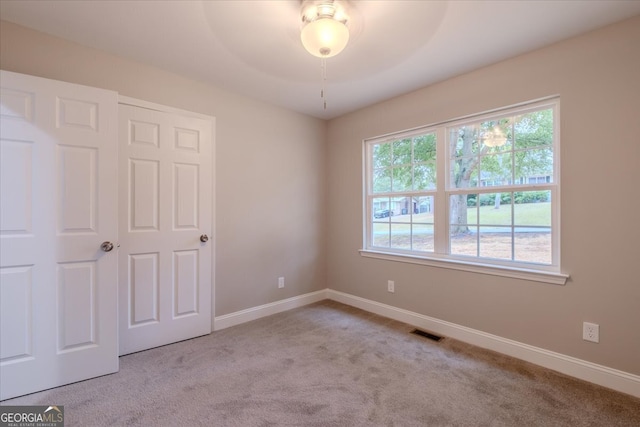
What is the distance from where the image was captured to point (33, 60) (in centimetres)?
202

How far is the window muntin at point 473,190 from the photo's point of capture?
226 centimetres

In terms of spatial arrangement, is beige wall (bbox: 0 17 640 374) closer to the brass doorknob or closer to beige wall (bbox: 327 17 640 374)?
beige wall (bbox: 327 17 640 374)

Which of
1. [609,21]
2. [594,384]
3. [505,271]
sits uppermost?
[609,21]

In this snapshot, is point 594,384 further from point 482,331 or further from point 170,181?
point 170,181

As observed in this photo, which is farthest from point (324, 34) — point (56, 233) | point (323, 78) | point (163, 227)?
point (56, 233)

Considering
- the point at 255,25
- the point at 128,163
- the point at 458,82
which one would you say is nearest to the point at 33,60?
the point at 128,163

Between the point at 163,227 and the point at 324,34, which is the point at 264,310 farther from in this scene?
the point at 324,34

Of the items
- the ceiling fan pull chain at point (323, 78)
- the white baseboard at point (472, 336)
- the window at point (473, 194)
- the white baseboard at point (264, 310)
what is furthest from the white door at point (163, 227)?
the window at point (473, 194)

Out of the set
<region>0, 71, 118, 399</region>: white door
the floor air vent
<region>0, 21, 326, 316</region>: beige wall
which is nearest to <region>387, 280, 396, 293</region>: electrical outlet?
the floor air vent

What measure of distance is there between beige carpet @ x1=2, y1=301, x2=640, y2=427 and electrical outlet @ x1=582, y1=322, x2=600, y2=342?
30 centimetres

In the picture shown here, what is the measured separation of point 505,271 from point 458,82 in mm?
1717

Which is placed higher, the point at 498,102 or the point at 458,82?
the point at 458,82

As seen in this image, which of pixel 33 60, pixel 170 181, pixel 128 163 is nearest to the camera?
pixel 33 60

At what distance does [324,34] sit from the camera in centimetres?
162
